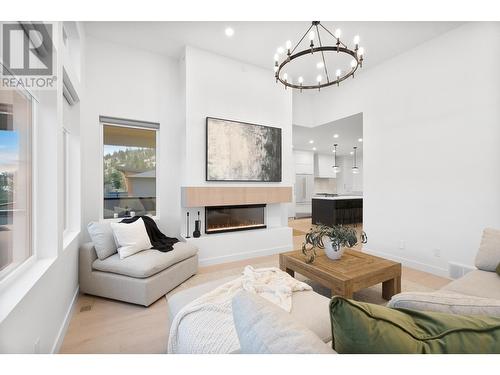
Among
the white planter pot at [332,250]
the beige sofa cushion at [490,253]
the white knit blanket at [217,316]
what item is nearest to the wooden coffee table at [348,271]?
the white planter pot at [332,250]

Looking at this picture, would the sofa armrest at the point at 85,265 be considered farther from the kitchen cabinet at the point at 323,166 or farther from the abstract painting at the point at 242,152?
the kitchen cabinet at the point at 323,166

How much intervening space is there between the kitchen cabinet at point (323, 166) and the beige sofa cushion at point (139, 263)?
763 cm

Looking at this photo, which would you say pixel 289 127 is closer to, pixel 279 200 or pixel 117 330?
pixel 279 200

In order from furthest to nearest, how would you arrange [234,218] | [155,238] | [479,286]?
[234,218] → [155,238] → [479,286]

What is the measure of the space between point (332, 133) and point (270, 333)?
19.3 ft

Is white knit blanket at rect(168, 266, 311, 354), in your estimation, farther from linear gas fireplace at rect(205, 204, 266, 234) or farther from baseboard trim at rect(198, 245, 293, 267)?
linear gas fireplace at rect(205, 204, 266, 234)

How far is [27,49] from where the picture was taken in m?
1.57

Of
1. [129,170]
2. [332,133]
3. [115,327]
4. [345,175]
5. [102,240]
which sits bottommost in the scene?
[115,327]

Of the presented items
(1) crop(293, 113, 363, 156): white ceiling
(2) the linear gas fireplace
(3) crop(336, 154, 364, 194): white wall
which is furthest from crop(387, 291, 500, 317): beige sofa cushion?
(3) crop(336, 154, 364, 194): white wall

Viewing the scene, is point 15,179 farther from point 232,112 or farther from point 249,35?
point 249,35

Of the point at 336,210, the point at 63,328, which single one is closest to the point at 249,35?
the point at 63,328

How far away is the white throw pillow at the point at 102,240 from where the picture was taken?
2.54m

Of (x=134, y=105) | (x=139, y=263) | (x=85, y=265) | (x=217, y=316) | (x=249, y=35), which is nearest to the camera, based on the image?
(x=217, y=316)
